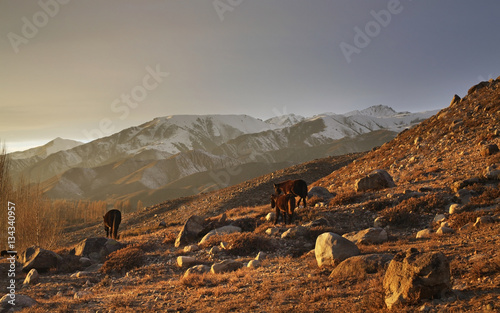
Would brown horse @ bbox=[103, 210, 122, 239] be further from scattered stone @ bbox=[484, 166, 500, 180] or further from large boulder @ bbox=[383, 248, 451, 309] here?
scattered stone @ bbox=[484, 166, 500, 180]

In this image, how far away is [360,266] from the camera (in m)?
7.82

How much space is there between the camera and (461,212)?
12.2 metres

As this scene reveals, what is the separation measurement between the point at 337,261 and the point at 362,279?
148 cm

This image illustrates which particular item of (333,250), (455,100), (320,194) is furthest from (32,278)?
(455,100)

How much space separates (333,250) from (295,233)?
4.54 m

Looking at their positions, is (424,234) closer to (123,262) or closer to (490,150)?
(490,150)

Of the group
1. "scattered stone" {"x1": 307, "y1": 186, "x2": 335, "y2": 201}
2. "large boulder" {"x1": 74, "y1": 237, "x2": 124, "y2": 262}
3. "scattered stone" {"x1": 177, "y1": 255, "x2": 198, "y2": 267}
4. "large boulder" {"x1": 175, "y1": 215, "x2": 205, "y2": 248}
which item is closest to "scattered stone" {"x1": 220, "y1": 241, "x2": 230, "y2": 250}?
"scattered stone" {"x1": 177, "y1": 255, "x2": 198, "y2": 267}

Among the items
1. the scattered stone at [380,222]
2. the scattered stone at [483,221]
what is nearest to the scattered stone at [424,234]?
the scattered stone at [483,221]

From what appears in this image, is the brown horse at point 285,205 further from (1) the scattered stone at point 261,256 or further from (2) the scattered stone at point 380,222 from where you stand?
(1) the scattered stone at point 261,256

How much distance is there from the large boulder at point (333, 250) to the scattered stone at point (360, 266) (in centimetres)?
75

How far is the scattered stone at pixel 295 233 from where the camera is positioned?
13484mm

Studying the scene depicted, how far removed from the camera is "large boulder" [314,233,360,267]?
29.4ft

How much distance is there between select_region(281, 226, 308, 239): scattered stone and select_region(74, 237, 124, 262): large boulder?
9119 mm

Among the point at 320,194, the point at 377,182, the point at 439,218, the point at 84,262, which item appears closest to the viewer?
the point at 439,218
